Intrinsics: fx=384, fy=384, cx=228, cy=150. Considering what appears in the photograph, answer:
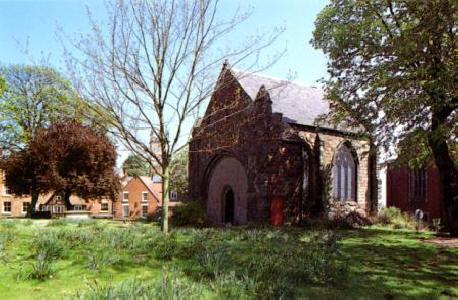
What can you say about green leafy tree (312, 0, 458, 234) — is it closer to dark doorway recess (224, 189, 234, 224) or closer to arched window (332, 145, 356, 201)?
arched window (332, 145, 356, 201)

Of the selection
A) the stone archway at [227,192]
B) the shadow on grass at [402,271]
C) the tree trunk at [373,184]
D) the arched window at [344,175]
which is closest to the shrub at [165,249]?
the shadow on grass at [402,271]

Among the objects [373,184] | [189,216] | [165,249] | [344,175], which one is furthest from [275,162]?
[165,249]

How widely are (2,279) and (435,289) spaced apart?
7736 mm

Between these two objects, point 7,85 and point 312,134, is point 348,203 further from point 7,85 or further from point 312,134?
point 7,85

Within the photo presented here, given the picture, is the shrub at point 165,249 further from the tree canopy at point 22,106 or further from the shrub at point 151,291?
the tree canopy at point 22,106

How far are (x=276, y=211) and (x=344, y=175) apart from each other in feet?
Result: 26.7

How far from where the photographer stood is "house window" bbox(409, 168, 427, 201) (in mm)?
39500

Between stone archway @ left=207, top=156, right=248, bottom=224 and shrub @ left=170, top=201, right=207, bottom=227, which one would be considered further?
stone archway @ left=207, top=156, right=248, bottom=224

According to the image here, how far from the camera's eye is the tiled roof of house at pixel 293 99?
2639 centimetres

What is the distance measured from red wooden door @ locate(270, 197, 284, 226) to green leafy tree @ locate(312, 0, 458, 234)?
6.31 metres

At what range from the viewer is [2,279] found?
599 centimetres

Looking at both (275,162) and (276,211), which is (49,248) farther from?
(275,162)

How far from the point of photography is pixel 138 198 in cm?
5609

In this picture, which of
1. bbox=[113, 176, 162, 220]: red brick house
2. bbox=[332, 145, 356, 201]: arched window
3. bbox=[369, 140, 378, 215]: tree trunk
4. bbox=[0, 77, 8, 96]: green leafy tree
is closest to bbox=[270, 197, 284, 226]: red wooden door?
bbox=[332, 145, 356, 201]: arched window
